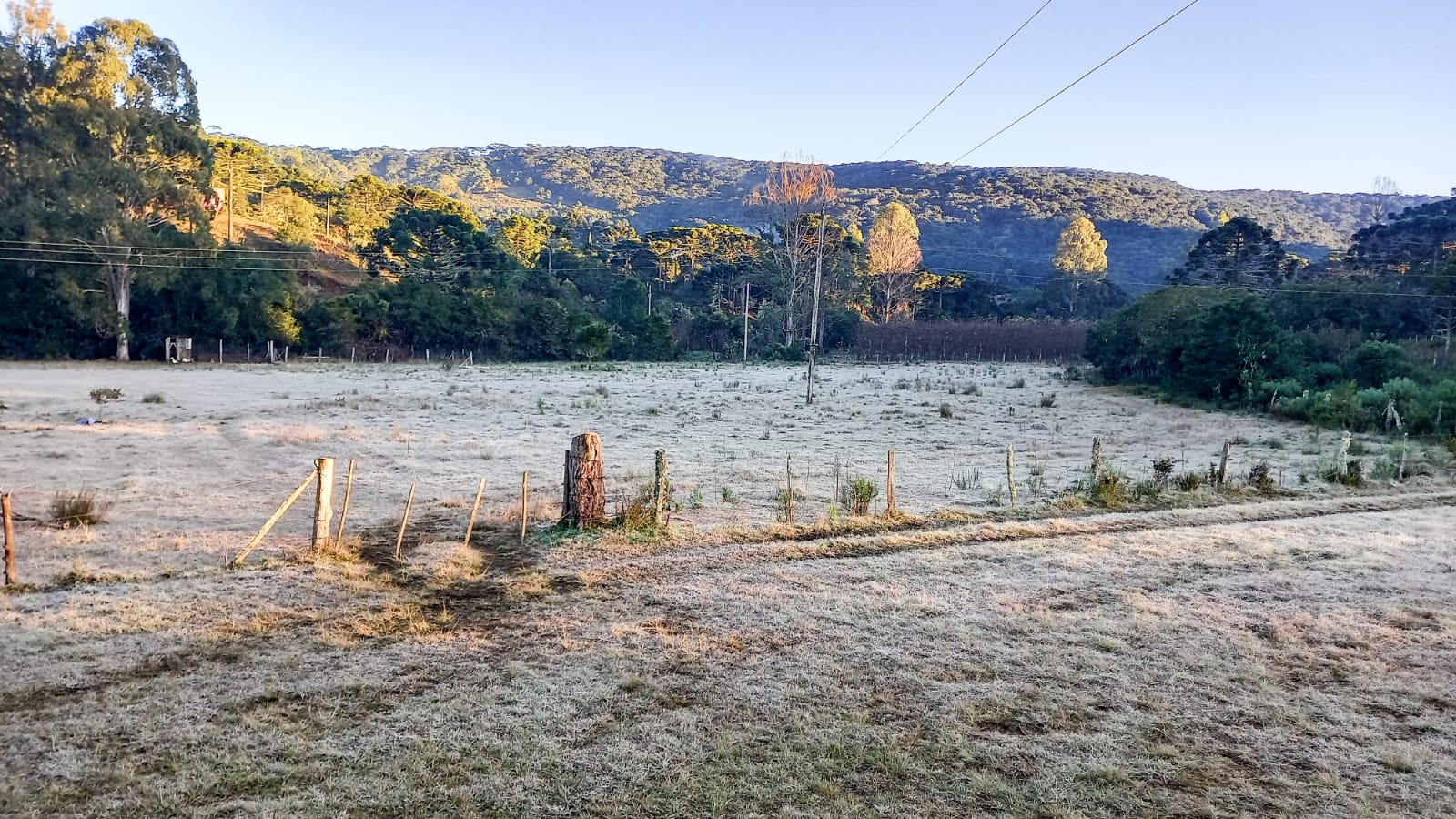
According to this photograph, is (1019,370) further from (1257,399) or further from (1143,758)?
(1143,758)

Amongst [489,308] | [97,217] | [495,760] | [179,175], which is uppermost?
[179,175]

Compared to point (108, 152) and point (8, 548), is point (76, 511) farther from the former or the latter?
point (108, 152)

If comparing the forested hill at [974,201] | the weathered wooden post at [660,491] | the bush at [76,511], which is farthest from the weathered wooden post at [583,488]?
the forested hill at [974,201]

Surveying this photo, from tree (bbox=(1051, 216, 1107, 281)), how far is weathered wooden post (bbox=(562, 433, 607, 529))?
80074 millimetres

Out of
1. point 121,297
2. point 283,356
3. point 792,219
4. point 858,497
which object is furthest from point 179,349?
point 858,497

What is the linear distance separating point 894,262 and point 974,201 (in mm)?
82154

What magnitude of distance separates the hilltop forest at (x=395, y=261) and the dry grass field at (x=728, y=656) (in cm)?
1915

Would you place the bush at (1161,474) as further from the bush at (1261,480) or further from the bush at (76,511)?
the bush at (76,511)

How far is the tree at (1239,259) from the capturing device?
5147 centimetres

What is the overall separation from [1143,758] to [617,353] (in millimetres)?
48466

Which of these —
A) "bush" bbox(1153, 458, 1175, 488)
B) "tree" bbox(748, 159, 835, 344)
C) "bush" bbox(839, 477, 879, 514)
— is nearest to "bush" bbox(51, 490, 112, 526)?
"bush" bbox(839, 477, 879, 514)

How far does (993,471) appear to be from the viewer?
14.5 m

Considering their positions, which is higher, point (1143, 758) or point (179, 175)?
point (179, 175)

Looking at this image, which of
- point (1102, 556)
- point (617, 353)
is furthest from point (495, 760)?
point (617, 353)
